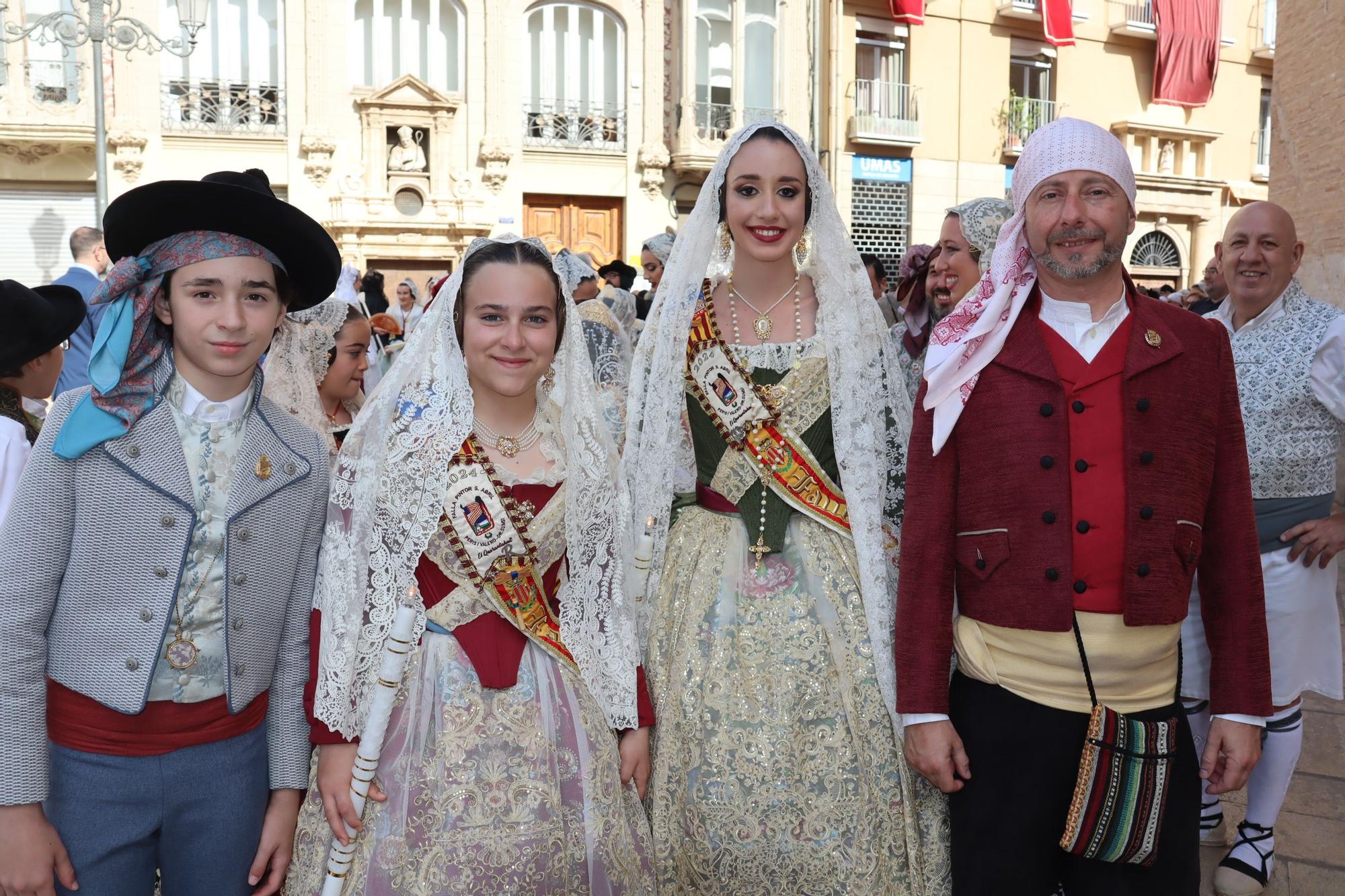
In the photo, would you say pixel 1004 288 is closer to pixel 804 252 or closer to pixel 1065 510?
pixel 1065 510

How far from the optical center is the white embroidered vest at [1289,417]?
3346 millimetres

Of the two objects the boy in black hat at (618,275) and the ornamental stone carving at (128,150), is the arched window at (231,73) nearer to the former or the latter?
the ornamental stone carving at (128,150)

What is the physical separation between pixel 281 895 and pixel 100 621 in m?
0.68

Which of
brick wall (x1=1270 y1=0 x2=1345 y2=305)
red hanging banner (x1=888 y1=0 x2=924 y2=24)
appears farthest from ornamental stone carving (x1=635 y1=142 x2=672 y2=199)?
brick wall (x1=1270 y1=0 x2=1345 y2=305)

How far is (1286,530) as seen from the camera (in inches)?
133

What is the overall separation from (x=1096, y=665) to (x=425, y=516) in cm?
134

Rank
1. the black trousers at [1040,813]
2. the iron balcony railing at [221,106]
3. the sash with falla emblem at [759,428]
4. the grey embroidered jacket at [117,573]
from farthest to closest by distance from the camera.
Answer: the iron balcony railing at [221,106], the sash with falla emblem at [759,428], the black trousers at [1040,813], the grey embroidered jacket at [117,573]

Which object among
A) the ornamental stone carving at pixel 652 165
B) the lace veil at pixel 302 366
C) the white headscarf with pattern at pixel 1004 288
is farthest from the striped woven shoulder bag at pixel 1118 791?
the ornamental stone carving at pixel 652 165

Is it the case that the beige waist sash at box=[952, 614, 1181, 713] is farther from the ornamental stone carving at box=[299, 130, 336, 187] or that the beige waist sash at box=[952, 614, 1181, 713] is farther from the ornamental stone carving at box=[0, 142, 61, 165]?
the ornamental stone carving at box=[0, 142, 61, 165]

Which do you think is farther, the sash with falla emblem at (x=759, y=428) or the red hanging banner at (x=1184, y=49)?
the red hanging banner at (x=1184, y=49)

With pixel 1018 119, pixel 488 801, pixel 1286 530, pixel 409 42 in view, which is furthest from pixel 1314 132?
pixel 409 42

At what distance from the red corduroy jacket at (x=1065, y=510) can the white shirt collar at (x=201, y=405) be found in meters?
1.37

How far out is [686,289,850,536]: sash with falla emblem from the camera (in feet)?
8.52

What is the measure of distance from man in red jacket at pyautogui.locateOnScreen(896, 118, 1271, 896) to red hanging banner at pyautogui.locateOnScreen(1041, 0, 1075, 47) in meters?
18.7
